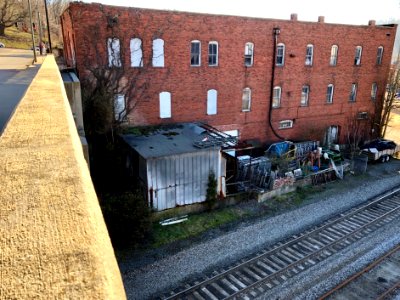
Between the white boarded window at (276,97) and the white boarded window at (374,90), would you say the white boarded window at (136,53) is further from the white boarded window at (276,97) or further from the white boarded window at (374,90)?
the white boarded window at (374,90)

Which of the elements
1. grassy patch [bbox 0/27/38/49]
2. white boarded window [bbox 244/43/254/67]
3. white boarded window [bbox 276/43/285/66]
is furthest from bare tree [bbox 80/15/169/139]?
grassy patch [bbox 0/27/38/49]

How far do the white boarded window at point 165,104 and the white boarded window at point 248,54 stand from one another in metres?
6.42

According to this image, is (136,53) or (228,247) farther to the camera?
(136,53)

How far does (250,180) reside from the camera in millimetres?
19438

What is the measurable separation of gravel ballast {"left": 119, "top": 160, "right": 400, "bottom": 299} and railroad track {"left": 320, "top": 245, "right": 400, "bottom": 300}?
3.42 m

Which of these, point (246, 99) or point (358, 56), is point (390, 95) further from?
point (246, 99)

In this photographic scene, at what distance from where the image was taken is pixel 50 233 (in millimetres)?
1570

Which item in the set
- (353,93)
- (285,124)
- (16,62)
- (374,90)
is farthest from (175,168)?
(374,90)

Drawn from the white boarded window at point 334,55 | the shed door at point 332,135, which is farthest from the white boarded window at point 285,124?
the white boarded window at point 334,55

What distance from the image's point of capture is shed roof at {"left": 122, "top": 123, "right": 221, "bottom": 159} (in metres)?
15.9

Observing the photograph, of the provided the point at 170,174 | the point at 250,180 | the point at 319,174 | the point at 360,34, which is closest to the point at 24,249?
the point at 170,174

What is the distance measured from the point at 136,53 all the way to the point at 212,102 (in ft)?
20.6

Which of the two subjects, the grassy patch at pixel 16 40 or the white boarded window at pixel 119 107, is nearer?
the white boarded window at pixel 119 107

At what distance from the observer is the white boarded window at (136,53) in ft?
63.4
